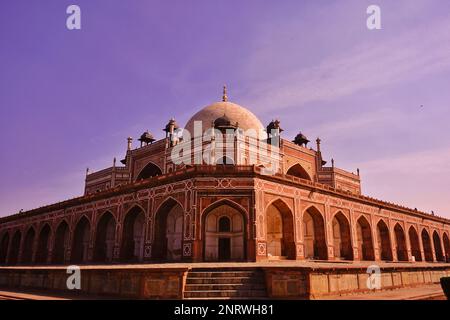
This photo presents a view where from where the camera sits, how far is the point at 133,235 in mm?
26047

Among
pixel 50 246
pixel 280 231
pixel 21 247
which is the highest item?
pixel 280 231

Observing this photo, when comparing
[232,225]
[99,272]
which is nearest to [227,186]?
[232,225]

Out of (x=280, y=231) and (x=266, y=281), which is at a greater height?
(x=280, y=231)

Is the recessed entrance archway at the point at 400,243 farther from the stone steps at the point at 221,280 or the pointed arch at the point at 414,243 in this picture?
the stone steps at the point at 221,280

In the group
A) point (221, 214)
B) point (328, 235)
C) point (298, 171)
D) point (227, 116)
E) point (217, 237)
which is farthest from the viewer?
point (298, 171)

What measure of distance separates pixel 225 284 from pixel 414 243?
31215 millimetres

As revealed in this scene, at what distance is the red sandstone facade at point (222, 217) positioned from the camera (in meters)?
21.3

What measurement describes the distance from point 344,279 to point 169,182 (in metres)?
→ 13.8

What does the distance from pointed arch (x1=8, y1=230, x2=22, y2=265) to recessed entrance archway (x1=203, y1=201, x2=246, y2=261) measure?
82.4ft

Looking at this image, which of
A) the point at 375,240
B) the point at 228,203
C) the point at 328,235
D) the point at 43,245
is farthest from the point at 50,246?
the point at 375,240

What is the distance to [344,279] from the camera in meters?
11.6

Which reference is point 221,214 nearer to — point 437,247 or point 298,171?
point 298,171

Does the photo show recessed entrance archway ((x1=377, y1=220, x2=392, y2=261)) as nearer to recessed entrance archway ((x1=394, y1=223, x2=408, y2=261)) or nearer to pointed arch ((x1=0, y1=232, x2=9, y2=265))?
recessed entrance archway ((x1=394, y1=223, x2=408, y2=261))
